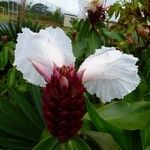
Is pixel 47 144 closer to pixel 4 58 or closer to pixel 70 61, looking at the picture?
pixel 70 61

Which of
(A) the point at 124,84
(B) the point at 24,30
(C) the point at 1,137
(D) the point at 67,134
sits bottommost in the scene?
(C) the point at 1,137

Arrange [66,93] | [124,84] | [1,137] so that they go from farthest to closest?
[1,137] < [124,84] < [66,93]

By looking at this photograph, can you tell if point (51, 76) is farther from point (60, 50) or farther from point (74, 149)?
point (74, 149)

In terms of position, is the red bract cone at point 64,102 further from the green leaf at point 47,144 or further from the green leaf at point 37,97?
the green leaf at point 37,97

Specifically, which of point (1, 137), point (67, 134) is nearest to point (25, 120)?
point (1, 137)

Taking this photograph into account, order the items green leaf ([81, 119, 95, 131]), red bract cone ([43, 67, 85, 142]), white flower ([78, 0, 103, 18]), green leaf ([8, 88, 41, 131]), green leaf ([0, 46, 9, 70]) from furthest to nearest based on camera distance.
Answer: green leaf ([0, 46, 9, 70]) → white flower ([78, 0, 103, 18]) → green leaf ([8, 88, 41, 131]) → green leaf ([81, 119, 95, 131]) → red bract cone ([43, 67, 85, 142])

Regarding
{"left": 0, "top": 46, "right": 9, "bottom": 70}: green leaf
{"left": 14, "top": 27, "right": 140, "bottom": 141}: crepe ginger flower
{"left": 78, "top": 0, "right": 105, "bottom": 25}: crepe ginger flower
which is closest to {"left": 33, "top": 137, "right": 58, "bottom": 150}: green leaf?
{"left": 14, "top": 27, "right": 140, "bottom": 141}: crepe ginger flower

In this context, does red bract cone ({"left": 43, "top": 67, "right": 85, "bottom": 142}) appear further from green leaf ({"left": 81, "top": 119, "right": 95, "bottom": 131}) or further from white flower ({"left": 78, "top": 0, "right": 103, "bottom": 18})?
white flower ({"left": 78, "top": 0, "right": 103, "bottom": 18})
